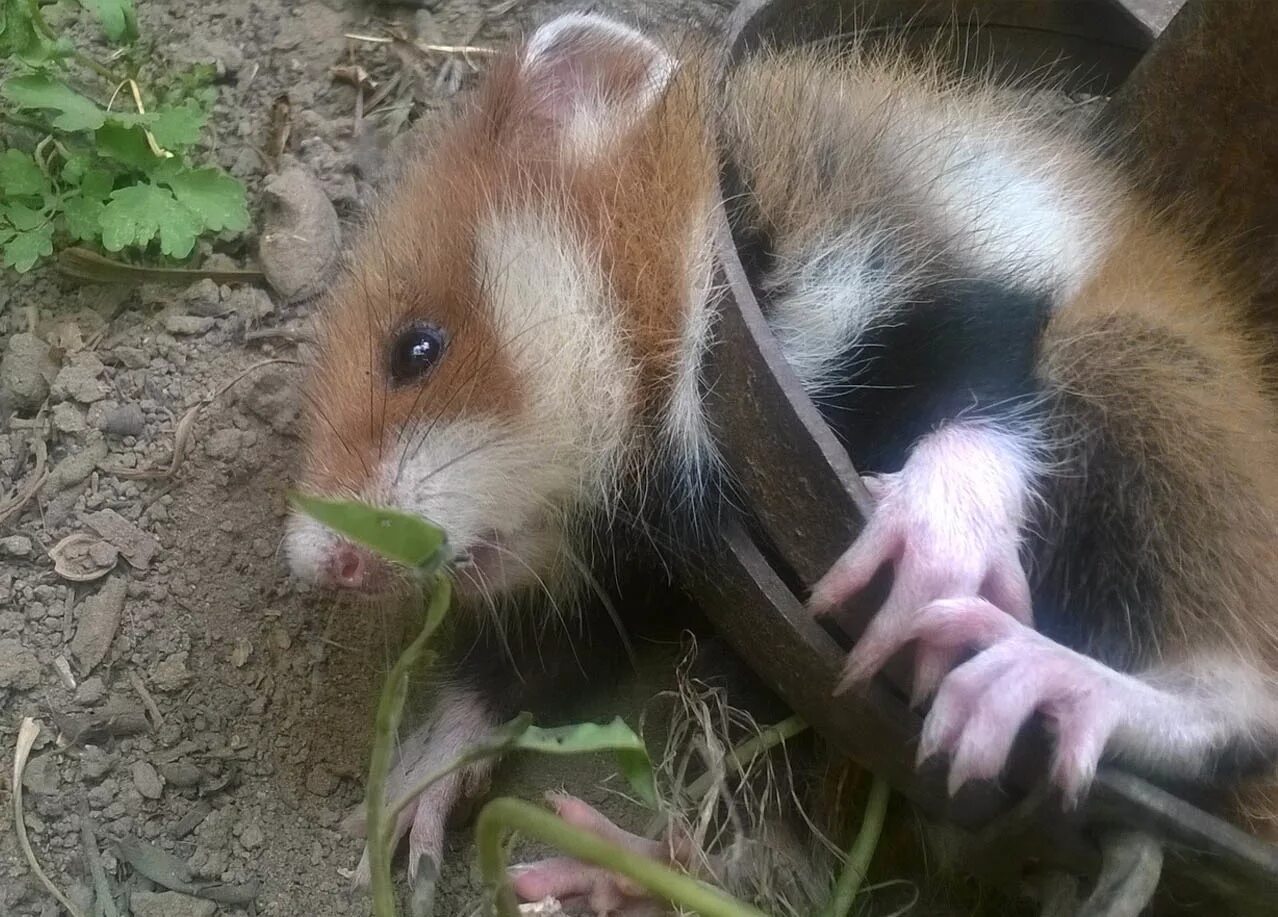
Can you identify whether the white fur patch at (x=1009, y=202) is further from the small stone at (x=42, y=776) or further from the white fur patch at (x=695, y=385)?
the small stone at (x=42, y=776)

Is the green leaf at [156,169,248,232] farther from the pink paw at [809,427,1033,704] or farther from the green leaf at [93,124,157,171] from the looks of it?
the pink paw at [809,427,1033,704]

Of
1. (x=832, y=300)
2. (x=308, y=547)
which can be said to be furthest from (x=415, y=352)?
(x=832, y=300)

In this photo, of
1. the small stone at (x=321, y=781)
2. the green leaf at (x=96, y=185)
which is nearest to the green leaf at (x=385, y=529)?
the small stone at (x=321, y=781)

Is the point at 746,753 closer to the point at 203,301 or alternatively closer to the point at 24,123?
the point at 203,301

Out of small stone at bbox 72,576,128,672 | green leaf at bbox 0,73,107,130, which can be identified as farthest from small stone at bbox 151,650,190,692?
green leaf at bbox 0,73,107,130

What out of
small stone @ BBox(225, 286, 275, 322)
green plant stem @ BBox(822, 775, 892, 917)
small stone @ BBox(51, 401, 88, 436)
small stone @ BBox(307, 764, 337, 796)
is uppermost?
green plant stem @ BBox(822, 775, 892, 917)
